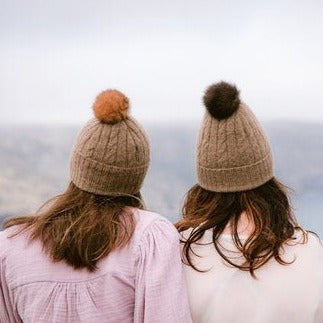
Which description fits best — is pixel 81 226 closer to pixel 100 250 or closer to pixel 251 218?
pixel 100 250

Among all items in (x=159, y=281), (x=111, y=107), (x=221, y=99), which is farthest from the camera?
(x=221, y=99)

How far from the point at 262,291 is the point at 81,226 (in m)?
0.68

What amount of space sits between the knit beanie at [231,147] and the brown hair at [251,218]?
0.15 feet

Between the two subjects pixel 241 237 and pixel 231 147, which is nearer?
pixel 241 237

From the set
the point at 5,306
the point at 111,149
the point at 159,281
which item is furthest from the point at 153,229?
the point at 5,306

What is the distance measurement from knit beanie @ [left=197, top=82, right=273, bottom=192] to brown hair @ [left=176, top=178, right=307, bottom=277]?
0.15 feet

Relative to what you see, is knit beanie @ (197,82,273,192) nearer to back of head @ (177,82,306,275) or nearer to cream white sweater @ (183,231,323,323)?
back of head @ (177,82,306,275)

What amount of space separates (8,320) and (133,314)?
1.54ft

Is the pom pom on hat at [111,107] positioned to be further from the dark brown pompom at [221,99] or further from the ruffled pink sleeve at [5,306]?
the ruffled pink sleeve at [5,306]

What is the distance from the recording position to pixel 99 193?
233 cm

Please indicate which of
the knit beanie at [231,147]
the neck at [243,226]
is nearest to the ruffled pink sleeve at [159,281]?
the neck at [243,226]

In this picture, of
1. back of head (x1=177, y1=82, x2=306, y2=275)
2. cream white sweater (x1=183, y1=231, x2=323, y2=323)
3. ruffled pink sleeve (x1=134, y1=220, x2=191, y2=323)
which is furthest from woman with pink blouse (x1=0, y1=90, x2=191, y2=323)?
back of head (x1=177, y1=82, x2=306, y2=275)

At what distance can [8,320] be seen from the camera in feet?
7.70

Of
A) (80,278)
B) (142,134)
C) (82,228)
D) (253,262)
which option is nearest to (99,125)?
(142,134)
